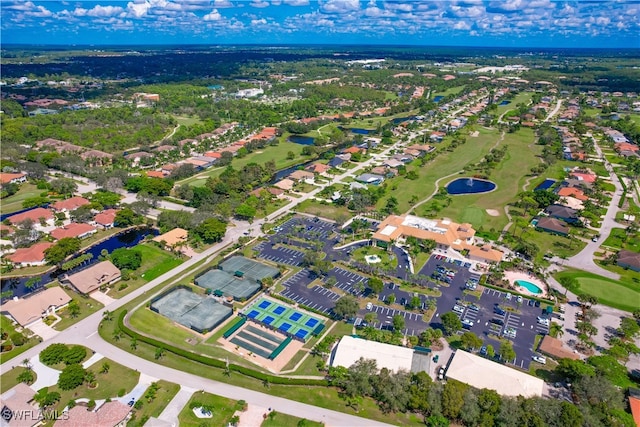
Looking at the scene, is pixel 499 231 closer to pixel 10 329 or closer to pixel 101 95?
pixel 10 329

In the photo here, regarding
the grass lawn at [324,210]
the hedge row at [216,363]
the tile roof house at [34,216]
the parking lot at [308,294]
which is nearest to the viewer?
the hedge row at [216,363]

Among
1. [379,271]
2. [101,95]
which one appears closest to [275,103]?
[101,95]

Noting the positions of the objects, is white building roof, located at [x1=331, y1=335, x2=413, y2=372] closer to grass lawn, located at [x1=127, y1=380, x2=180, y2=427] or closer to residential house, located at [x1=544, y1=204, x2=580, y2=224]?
grass lawn, located at [x1=127, y1=380, x2=180, y2=427]

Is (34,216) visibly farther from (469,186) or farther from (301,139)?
(469,186)

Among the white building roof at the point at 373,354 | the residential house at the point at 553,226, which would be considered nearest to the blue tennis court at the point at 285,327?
the white building roof at the point at 373,354

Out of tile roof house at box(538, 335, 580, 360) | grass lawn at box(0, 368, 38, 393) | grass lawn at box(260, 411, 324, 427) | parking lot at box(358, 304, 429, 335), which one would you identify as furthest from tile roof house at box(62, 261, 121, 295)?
tile roof house at box(538, 335, 580, 360)

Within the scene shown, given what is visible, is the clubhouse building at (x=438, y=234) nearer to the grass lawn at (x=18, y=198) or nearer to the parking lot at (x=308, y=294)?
the parking lot at (x=308, y=294)
